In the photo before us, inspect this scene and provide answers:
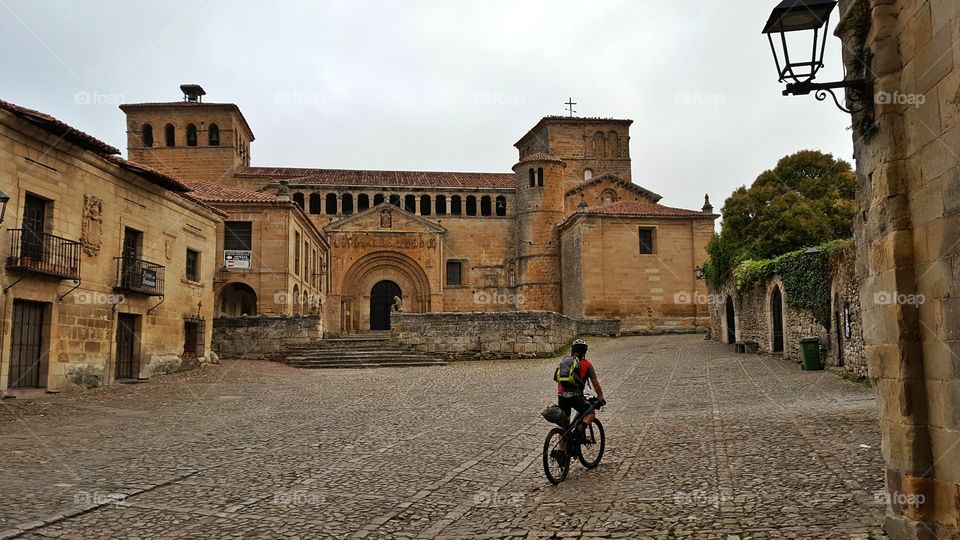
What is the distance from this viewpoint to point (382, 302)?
1647 inches

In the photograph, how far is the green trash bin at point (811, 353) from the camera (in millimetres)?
17109

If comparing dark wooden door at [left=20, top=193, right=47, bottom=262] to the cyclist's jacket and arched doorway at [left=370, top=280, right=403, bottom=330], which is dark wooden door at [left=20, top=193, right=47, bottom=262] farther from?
arched doorway at [left=370, top=280, right=403, bottom=330]

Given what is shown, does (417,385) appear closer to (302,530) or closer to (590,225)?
(302,530)

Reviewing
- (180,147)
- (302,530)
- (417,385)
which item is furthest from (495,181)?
(302,530)

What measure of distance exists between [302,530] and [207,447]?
4.17 m

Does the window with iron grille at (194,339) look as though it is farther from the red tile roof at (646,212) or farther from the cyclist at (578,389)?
the red tile roof at (646,212)

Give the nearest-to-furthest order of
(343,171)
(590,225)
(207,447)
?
(207,447) → (590,225) → (343,171)

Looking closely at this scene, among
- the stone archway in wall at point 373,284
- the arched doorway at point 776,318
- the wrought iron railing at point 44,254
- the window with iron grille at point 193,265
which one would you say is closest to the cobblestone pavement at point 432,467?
the wrought iron railing at point 44,254

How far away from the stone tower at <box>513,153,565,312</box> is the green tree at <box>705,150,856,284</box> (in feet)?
39.8

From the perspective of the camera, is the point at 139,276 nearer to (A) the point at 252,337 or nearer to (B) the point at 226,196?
(A) the point at 252,337

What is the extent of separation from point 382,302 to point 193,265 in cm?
2053

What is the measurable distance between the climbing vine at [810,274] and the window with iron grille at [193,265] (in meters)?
17.3

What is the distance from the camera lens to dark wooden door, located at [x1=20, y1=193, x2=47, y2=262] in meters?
13.9

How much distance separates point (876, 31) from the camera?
4902mm
